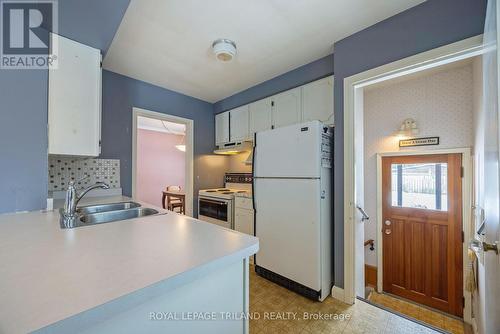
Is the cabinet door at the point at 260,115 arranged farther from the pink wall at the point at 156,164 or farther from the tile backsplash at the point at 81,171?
the pink wall at the point at 156,164

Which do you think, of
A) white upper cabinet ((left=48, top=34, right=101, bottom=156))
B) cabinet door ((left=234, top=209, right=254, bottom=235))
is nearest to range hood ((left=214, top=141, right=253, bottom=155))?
cabinet door ((left=234, top=209, right=254, bottom=235))

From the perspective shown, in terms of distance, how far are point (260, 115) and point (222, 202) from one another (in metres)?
1.45

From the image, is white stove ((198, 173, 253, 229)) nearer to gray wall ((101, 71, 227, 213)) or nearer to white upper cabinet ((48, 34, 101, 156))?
gray wall ((101, 71, 227, 213))

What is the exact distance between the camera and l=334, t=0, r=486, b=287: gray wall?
1425mm

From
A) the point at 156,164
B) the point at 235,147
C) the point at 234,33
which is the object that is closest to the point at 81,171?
the point at 235,147

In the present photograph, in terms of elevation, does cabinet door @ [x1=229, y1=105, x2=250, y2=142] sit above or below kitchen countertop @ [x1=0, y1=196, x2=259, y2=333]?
above

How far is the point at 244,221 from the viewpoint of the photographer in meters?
2.86

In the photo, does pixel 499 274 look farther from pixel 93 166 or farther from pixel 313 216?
pixel 93 166

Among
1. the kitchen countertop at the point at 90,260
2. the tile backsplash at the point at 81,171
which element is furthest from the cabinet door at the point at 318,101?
the tile backsplash at the point at 81,171

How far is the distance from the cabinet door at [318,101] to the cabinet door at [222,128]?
1.50 metres

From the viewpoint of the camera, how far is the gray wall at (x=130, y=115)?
2615 millimetres

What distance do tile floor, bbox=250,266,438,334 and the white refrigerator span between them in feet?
0.44

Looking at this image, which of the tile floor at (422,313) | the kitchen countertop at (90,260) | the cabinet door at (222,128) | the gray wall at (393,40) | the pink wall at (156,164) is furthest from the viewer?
the pink wall at (156,164)

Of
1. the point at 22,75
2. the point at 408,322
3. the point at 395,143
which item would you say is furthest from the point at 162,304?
the point at 395,143
